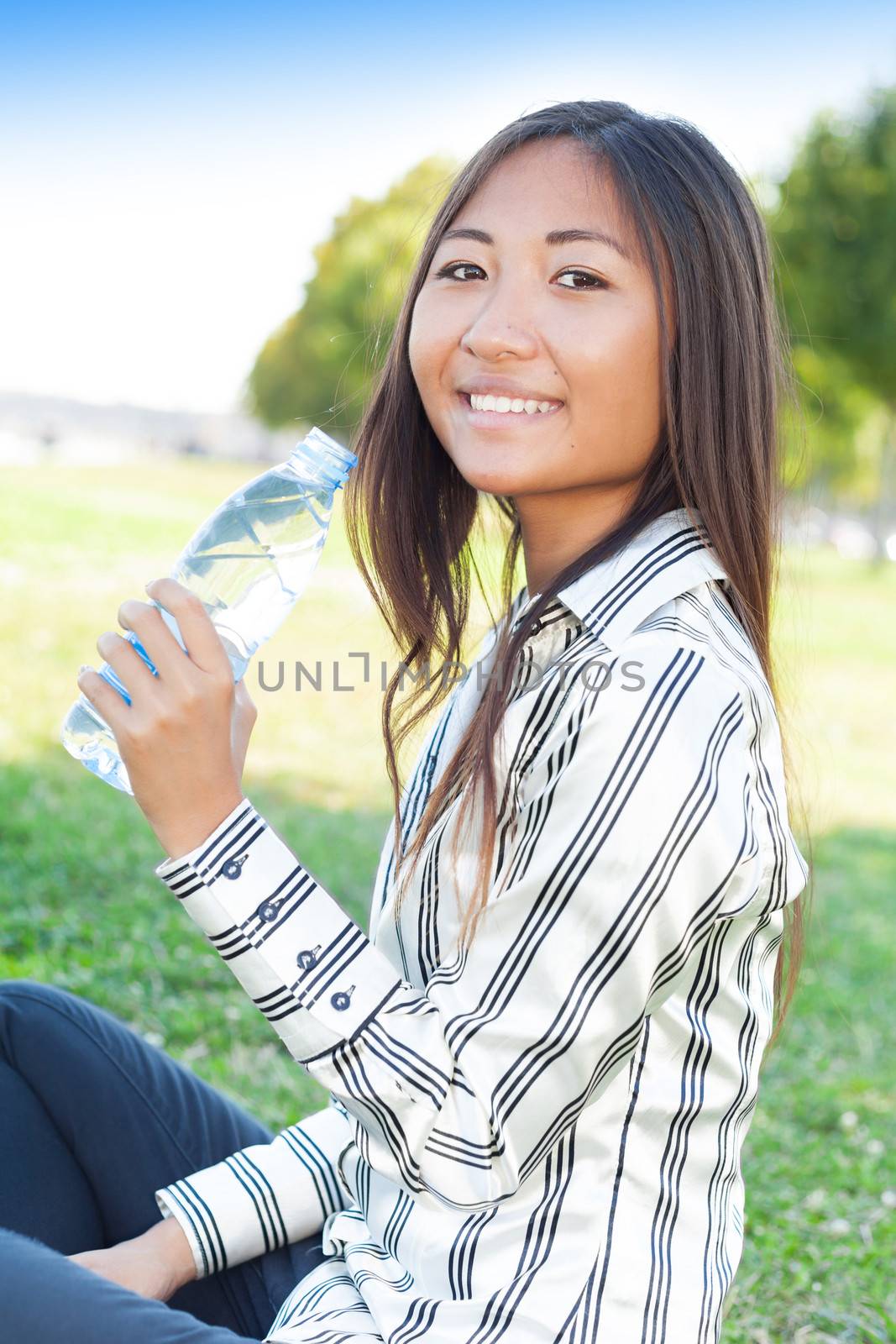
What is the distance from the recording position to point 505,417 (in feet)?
5.47

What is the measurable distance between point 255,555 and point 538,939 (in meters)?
0.89

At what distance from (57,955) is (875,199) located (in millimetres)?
16398

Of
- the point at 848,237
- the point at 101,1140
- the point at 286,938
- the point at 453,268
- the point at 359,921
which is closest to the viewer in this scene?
the point at 286,938

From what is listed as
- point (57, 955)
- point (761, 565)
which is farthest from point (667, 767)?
point (57, 955)

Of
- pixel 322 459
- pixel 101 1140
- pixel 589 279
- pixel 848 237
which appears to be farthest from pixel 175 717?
pixel 848 237

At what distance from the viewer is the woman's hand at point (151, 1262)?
1.74m

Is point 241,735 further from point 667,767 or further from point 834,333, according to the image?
point 834,333

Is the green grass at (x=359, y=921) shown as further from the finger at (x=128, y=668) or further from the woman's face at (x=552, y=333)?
the finger at (x=128, y=668)

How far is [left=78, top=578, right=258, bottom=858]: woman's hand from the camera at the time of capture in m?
1.41

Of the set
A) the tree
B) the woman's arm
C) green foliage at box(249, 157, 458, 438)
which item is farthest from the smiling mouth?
green foliage at box(249, 157, 458, 438)

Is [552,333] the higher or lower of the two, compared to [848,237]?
lower

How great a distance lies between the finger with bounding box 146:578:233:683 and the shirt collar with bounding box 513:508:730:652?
1.37 ft

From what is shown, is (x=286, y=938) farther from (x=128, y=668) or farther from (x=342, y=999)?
(x=128, y=668)

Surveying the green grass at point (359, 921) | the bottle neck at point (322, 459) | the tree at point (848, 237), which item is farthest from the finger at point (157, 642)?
the tree at point (848, 237)
